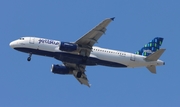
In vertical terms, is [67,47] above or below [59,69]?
above

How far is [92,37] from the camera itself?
7100 cm

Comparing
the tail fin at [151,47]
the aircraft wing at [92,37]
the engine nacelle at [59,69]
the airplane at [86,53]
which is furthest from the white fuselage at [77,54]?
the engine nacelle at [59,69]

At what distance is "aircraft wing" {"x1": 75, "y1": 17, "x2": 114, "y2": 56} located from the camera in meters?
67.7

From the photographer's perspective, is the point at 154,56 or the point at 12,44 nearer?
the point at 154,56

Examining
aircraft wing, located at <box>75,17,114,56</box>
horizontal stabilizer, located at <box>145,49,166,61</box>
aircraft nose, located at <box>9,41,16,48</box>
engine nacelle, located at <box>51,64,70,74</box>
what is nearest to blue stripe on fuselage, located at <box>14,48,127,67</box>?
aircraft nose, located at <box>9,41,16,48</box>

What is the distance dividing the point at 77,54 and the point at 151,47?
14.7m

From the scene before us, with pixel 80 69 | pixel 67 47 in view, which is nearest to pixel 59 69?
pixel 80 69

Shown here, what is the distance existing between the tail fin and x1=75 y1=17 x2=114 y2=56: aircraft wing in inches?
421

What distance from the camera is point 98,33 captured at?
6975cm

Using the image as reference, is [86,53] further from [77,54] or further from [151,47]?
[151,47]

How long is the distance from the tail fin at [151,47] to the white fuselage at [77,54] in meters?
3.65

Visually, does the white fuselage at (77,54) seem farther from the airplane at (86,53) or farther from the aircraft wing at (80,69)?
the aircraft wing at (80,69)

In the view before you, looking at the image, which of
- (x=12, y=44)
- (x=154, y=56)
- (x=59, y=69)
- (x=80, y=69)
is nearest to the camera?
(x=154, y=56)

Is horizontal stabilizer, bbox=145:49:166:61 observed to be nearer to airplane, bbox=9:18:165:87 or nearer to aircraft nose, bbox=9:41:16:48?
airplane, bbox=9:18:165:87
